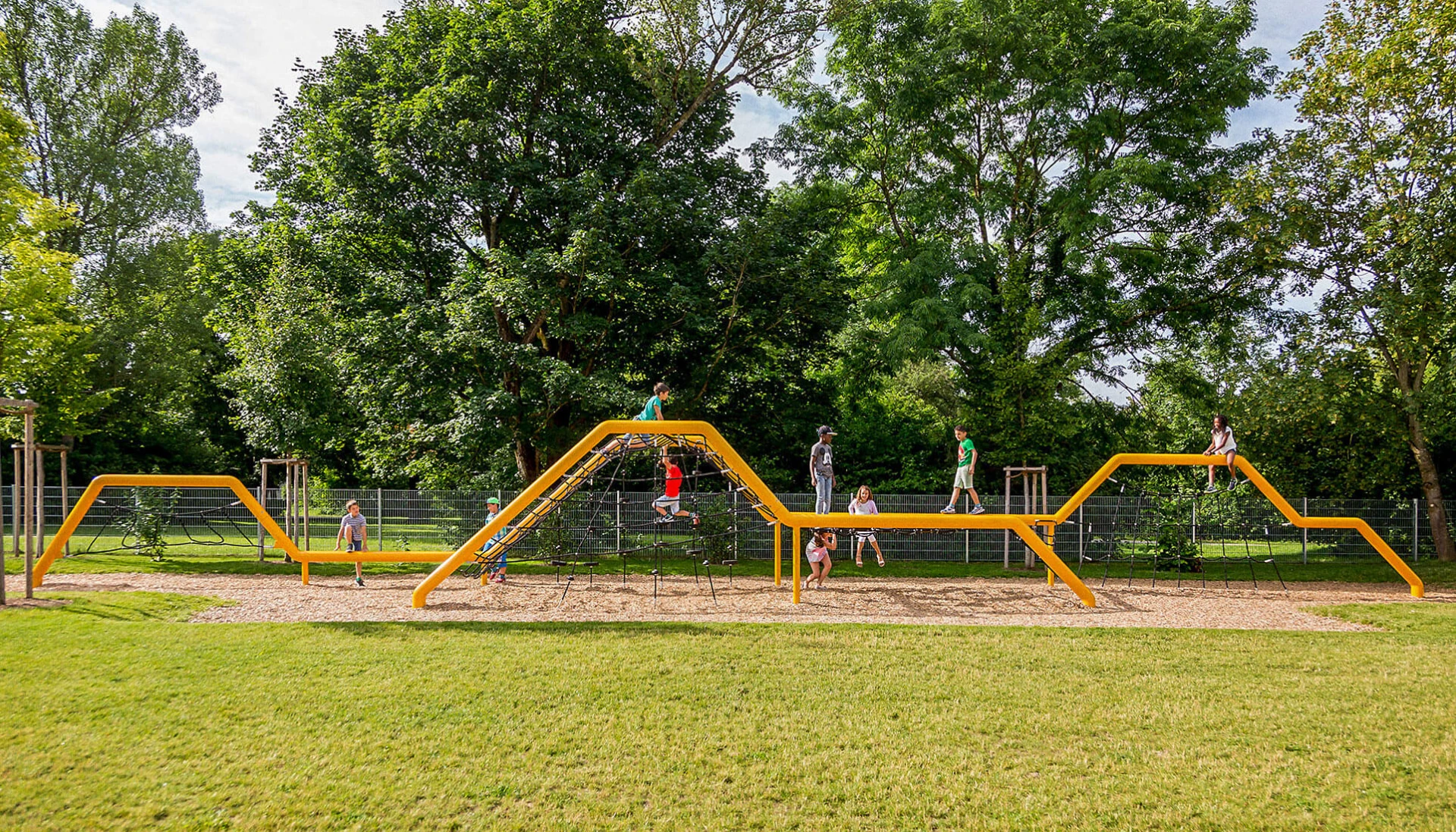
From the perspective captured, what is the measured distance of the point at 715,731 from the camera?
6.20m

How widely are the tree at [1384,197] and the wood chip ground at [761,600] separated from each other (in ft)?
18.2

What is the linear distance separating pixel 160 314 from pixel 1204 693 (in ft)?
123

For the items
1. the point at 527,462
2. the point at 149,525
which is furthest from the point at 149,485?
the point at 527,462

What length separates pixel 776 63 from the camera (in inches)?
864

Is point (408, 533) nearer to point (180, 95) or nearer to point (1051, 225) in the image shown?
point (1051, 225)

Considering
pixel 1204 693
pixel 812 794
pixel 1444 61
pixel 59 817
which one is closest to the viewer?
pixel 59 817

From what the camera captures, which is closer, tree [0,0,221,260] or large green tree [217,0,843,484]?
large green tree [217,0,843,484]

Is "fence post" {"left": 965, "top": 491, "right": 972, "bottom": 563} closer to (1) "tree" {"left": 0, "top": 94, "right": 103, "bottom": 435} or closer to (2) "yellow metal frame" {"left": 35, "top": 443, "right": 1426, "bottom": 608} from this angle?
(2) "yellow metal frame" {"left": 35, "top": 443, "right": 1426, "bottom": 608}

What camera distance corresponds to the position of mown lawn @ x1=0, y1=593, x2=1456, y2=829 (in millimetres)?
4816

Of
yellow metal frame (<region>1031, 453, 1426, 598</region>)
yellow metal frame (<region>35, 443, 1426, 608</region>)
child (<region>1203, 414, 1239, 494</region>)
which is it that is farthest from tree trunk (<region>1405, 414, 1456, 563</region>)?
child (<region>1203, 414, 1239, 494</region>)

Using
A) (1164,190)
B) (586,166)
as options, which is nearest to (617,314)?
(586,166)

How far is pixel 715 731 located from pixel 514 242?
16.0 metres

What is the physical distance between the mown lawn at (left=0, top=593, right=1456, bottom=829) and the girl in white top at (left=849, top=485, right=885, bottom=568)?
6674 millimetres

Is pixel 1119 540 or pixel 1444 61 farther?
pixel 1119 540
